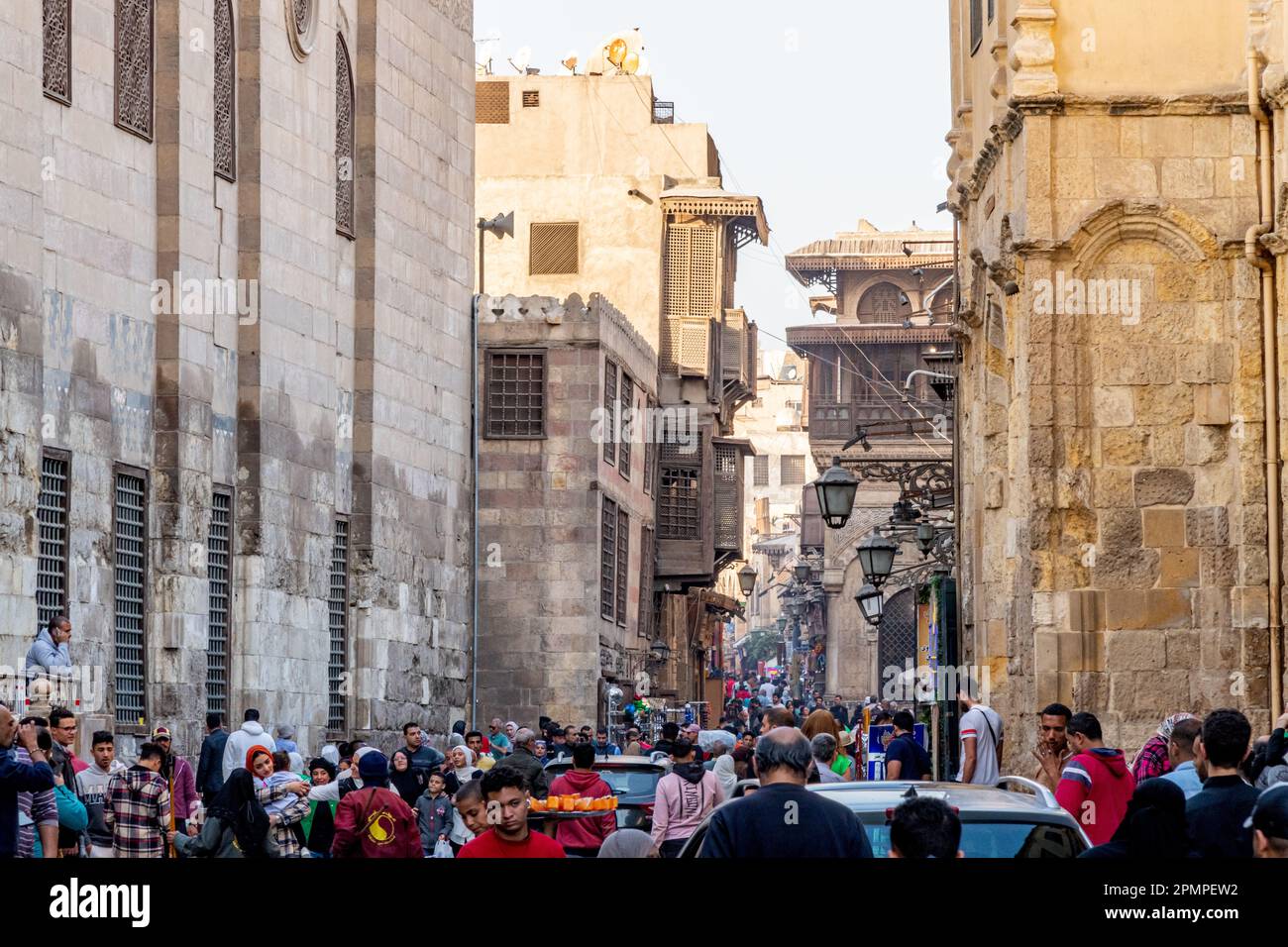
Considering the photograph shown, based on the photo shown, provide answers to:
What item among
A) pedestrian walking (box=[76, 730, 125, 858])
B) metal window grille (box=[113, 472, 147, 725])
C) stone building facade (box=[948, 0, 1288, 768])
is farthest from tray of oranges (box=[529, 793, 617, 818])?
metal window grille (box=[113, 472, 147, 725])

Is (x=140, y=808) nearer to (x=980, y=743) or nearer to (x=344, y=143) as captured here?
(x=980, y=743)

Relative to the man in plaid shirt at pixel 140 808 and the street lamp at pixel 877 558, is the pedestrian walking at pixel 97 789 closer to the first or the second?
the man in plaid shirt at pixel 140 808

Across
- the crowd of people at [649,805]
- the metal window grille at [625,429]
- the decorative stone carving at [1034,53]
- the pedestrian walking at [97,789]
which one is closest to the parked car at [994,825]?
the crowd of people at [649,805]

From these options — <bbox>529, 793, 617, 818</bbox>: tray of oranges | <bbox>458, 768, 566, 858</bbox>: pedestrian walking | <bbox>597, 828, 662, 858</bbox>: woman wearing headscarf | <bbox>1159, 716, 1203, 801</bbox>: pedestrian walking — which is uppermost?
<bbox>1159, 716, 1203, 801</bbox>: pedestrian walking

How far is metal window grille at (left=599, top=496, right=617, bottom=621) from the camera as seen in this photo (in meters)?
39.9

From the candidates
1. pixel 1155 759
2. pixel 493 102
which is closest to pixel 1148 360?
pixel 1155 759

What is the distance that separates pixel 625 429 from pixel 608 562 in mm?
2920

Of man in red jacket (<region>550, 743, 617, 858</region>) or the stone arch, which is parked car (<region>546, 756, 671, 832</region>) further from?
the stone arch

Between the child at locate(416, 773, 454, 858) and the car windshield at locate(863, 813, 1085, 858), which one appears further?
the child at locate(416, 773, 454, 858)

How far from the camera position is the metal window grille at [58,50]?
21719mm

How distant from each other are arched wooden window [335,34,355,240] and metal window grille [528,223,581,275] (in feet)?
66.0

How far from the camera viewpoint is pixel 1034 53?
16.4m
